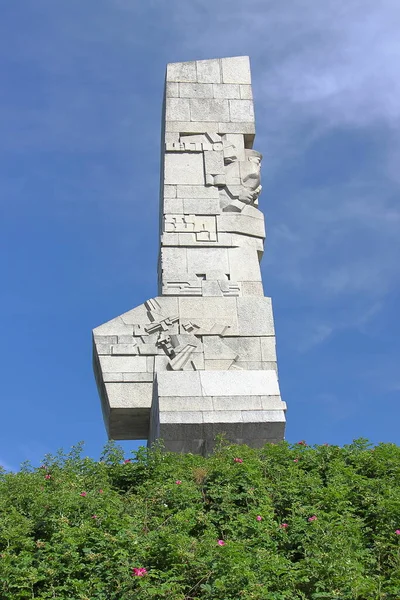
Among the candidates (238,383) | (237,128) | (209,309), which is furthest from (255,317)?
(237,128)

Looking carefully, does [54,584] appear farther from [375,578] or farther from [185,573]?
[375,578]

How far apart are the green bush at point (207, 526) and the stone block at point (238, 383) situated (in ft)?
6.89

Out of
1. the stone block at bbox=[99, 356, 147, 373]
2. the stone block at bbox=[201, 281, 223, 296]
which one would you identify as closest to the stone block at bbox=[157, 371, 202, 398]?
the stone block at bbox=[99, 356, 147, 373]

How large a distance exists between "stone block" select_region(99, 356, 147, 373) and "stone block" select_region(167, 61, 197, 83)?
5698mm

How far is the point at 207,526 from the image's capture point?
33.5 ft

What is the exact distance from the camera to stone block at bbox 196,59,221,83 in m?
18.6

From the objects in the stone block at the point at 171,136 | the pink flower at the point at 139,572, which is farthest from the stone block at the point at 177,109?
the pink flower at the point at 139,572

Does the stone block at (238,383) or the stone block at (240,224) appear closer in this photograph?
the stone block at (238,383)

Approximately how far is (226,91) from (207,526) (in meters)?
10.3

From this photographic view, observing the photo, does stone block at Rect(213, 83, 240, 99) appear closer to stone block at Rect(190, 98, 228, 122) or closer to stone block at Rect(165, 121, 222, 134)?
stone block at Rect(190, 98, 228, 122)

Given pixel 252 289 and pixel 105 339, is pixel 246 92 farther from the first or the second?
pixel 105 339

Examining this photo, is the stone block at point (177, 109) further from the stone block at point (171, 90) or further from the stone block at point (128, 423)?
the stone block at point (128, 423)

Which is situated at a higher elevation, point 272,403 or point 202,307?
point 202,307

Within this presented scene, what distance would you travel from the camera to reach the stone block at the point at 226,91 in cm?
1842
